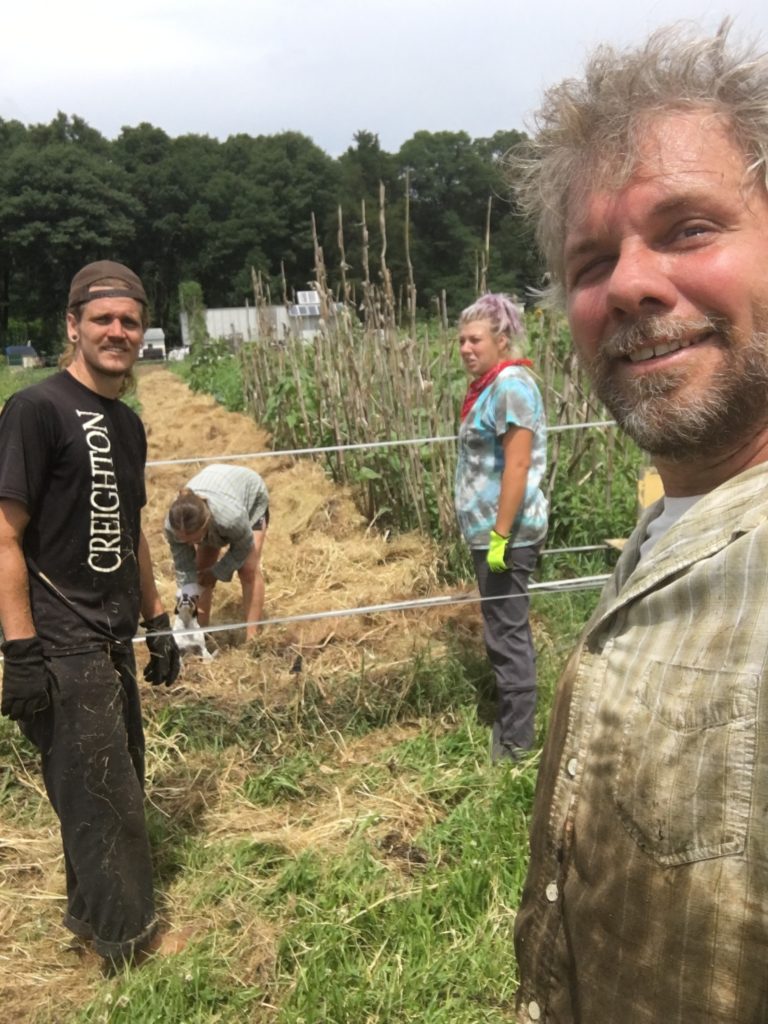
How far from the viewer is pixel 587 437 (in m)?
5.48

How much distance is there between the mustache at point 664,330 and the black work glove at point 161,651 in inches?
94.6

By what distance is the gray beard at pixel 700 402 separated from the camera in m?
0.94

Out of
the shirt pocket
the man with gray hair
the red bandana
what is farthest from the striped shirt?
the shirt pocket

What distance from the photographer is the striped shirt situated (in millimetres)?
4453

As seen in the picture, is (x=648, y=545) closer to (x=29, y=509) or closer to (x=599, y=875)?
(x=599, y=875)

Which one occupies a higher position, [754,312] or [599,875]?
[754,312]

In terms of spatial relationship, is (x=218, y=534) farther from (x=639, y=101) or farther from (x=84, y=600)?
(x=639, y=101)

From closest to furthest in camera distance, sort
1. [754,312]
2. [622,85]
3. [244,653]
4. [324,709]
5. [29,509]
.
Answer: [754,312] → [622,85] → [29,509] → [324,709] → [244,653]

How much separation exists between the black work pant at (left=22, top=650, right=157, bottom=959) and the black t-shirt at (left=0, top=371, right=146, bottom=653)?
0.12 m

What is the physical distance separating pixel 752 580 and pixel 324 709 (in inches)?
126

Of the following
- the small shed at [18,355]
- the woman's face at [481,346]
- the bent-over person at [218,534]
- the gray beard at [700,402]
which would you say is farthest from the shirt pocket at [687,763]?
the small shed at [18,355]

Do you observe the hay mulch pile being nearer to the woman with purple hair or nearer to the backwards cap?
the woman with purple hair

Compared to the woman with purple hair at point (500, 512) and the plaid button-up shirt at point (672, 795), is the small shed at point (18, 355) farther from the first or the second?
the plaid button-up shirt at point (672, 795)

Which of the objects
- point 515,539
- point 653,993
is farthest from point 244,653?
point 653,993
